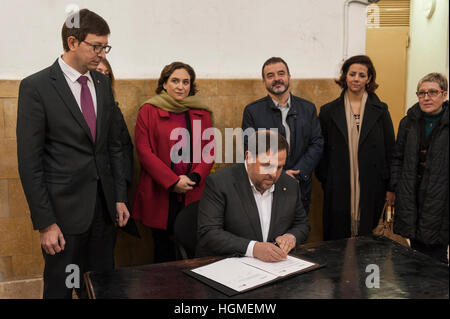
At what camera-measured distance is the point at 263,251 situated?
1.96m

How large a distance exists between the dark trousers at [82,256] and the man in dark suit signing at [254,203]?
548 mm

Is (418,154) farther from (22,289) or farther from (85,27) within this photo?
(22,289)

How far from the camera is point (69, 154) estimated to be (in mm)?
2250

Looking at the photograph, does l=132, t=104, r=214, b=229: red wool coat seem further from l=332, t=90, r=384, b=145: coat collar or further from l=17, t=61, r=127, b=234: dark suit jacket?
l=332, t=90, r=384, b=145: coat collar

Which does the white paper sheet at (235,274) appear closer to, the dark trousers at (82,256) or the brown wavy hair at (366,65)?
the dark trousers at (82,256)

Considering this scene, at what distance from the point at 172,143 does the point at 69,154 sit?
3.62 feet

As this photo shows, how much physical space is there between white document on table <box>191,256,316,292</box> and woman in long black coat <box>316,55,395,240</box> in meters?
1.65

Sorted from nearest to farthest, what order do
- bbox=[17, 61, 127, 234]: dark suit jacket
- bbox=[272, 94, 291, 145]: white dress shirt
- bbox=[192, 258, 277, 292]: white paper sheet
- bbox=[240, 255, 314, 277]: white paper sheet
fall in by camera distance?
bbox=[192, 258, 277, 292]: white paper sheet, bbox=[240, 255, 314, 277]: white paper sheet, bbox=[17, 61, 127, 234]: dark suit jacket, bbox=[272, 94, 291, 145]: white dress shirt

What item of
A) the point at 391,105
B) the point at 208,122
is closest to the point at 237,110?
the point at 208,122

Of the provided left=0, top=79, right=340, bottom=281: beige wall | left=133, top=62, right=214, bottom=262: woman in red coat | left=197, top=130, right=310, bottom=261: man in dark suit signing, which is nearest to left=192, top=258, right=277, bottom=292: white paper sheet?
left=197, top=130, right=310, bottom=261: man in dark suit signing

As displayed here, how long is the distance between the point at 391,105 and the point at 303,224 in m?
4.23

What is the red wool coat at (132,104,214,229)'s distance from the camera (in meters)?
3.26

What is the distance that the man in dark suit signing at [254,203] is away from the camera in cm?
225

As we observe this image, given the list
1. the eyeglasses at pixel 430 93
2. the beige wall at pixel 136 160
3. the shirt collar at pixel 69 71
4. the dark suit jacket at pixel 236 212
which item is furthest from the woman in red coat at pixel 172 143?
the eyeglasses at pixel 430 93
